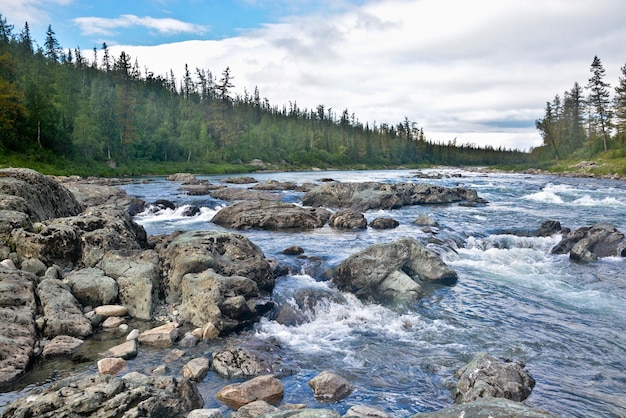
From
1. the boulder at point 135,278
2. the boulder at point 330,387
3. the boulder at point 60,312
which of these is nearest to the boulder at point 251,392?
the boulder at point 330,387

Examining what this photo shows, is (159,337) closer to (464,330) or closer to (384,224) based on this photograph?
(464,330)

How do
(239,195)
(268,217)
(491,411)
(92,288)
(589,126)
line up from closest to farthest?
1. (491,411)
2. (92,288)
3. (268,217)
4. (239,195)
5. (589,126)

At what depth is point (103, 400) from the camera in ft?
22.4

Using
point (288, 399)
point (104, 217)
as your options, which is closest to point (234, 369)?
point (288, 399)

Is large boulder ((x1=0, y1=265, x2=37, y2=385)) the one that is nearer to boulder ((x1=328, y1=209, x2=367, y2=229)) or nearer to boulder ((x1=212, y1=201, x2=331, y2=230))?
boulder ((x1=212, y1=201, x2=331, y2=230))

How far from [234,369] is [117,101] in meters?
91.9

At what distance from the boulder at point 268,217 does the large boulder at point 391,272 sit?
1132 cm

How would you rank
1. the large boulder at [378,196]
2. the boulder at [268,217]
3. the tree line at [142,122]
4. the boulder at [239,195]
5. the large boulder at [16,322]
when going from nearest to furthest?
the large boulder at [16,322], the boulder at [268,217], the large boulder at [378,196], the boulder at [239,195], the tree line at [142,122]

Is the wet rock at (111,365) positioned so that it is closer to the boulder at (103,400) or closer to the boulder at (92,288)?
the boulder at (103,400)

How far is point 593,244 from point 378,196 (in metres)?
18.9

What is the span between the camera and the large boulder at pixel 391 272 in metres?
15.6

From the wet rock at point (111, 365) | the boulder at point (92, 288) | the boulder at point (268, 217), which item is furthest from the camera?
the boulder at point (268, 217)

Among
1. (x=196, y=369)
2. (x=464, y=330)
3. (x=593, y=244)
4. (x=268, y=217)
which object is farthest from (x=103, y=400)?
(x=593, y=244)

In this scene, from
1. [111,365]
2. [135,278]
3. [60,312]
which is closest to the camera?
[111,365]
